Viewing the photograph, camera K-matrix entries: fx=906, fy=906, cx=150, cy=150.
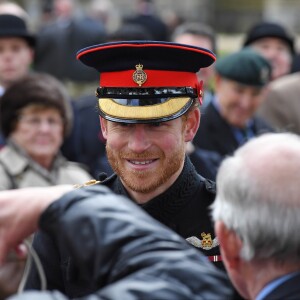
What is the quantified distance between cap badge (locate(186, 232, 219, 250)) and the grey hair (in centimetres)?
107

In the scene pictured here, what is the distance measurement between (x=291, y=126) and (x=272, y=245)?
5.01 metres

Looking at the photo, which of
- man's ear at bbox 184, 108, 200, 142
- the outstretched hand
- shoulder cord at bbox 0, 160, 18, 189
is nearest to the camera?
the outstretched hand

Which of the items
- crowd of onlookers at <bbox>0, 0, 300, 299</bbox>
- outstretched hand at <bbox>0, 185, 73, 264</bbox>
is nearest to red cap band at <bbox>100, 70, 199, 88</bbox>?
→ crowd of onlookers at <bbox>0, 0, 300, 299</bbox>

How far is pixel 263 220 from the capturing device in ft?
7.57

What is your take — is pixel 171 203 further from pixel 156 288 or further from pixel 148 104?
pixel 156 288

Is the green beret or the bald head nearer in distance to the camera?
the bald head

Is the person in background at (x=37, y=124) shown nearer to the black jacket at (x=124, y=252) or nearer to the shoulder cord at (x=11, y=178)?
the shoulder cord at (x=11, y=178)

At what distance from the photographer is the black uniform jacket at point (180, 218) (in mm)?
3414

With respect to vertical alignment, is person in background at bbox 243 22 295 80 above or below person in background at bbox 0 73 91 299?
above

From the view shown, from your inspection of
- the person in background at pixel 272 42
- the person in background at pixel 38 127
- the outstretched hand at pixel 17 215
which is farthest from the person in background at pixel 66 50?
the outstretched hand at pixel 17 215

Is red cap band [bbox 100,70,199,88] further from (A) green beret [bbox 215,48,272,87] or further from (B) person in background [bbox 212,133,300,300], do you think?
(A) green beret [bbox 215,48,272,87]

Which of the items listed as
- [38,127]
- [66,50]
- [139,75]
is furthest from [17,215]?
[66,50]

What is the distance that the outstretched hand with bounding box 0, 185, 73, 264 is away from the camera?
7.42 ft

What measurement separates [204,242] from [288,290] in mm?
1211
